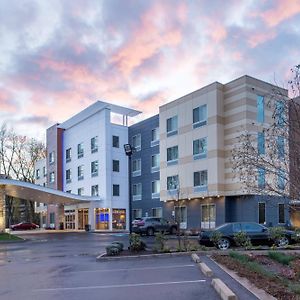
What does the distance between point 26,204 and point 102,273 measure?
274 ft

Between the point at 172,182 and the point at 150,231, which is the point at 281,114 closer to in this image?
the point at 150,231

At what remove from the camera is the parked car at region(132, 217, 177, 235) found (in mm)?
39094

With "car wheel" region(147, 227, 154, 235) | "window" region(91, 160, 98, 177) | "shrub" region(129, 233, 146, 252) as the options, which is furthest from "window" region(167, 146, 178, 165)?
"shrub" region(129, 233, 146, 252)

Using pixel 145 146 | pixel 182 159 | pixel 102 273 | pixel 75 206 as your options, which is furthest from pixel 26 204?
pixel 102 273

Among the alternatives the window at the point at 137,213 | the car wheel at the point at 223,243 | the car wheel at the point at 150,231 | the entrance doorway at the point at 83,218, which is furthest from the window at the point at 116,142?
the car wheel at the point at 223,243

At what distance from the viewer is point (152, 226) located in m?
39.3

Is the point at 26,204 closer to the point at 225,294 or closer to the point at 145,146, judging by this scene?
the point at 145,146

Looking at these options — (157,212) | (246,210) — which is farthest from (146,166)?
(246,210)

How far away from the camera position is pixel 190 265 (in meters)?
13.8

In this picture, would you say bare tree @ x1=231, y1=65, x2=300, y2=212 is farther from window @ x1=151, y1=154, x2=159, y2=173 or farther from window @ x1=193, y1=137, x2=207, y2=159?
window @ x1=151, y1=154, x2=159, y2=173

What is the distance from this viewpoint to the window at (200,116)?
4026 cm

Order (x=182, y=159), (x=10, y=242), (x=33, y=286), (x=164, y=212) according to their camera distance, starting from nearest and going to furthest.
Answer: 1. (x=33, y=286)
2. (x=10, y=242)
3. (x=182, y=159)
4. (x=164, y=212)

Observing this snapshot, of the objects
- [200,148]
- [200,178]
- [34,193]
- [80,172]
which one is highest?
[200,148]

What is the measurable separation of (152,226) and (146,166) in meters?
12.9
